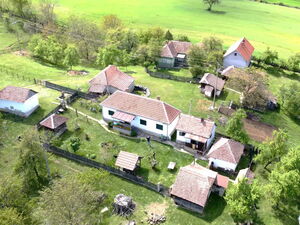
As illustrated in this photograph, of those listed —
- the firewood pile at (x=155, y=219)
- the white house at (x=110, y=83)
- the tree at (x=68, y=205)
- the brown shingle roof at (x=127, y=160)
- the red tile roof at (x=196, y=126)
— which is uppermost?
the tree at (x=68, y=205)

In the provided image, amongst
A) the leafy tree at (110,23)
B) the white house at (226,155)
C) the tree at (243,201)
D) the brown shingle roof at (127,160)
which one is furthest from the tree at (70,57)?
the tree at (243,201)

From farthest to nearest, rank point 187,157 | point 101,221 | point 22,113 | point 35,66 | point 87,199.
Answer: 1. point 35,66
2. point 22,113
3. point 187,157
4. point 101,221
5. point 87,199

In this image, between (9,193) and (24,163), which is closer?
(9,193)

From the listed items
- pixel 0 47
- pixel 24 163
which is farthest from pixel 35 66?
pixel 24 163

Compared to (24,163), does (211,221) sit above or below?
below

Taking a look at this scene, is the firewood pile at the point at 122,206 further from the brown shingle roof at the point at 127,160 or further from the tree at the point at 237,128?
the tree at the point at 237,128

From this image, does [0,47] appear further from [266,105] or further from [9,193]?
[266,105]

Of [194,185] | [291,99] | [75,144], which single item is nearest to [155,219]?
[194,185]

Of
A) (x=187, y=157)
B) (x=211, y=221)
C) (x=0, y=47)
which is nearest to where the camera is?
(x=211, y=221)
